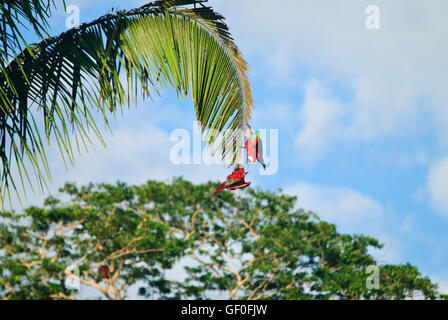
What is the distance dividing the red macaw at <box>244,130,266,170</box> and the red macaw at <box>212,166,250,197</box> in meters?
0.07

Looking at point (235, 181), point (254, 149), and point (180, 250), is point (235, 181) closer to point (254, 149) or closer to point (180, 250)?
point (254, 149)

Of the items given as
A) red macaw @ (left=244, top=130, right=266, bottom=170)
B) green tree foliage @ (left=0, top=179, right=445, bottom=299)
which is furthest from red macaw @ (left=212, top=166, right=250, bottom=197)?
green tree foliage @ (left=0, top=179, right=445, bottom=299)

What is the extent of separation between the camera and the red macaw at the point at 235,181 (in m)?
2.35

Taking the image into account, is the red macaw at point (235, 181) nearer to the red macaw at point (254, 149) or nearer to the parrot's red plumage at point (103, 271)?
the red macaw at point (254, 149)

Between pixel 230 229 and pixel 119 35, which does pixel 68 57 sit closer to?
pixel 119 35

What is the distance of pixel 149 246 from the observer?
1508cm

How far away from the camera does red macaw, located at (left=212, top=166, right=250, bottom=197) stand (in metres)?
2.35

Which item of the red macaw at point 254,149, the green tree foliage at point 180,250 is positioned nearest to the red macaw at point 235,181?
the red macaw at point 254,149

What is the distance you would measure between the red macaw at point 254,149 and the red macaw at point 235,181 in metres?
0.07

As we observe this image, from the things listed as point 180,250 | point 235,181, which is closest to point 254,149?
point 235,181

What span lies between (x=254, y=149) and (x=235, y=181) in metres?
0.19

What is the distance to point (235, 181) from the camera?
7.81 feet

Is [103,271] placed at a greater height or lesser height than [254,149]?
greater
